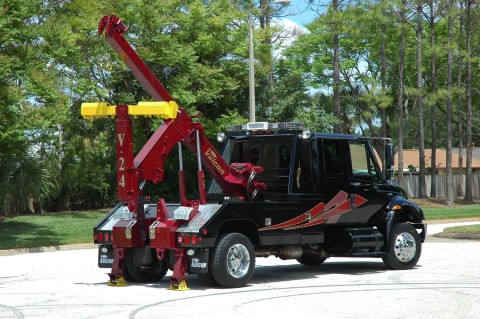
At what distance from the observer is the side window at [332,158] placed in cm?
1522

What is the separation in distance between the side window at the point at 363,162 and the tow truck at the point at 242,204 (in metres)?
0.02

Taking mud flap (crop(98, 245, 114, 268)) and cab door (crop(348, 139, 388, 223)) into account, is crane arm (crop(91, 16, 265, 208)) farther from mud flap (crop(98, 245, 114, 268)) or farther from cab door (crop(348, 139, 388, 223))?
cab door (crop(348, 139, 388, 223))

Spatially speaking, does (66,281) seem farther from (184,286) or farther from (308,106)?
(308,106)

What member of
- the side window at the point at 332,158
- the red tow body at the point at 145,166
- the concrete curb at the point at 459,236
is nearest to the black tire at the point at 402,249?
the side window at the point at 332,158

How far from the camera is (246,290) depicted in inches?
517

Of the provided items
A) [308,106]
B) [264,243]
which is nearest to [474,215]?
[308,106]

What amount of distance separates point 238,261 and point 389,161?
3.83m

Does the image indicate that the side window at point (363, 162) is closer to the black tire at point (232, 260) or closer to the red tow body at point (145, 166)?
the red tow body at point (145, 166)

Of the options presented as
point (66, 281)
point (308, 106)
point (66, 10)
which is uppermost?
point (66, 10)

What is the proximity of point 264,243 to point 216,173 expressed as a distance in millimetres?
1597

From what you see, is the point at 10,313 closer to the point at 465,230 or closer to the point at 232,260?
the point at 232,260

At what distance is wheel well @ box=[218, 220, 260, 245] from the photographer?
44.4 feet

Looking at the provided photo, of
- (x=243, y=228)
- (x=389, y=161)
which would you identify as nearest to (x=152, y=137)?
(x=243, y=228)

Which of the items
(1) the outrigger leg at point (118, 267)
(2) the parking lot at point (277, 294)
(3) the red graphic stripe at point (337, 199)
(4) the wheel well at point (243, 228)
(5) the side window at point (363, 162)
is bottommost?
(2) the parking lot at point (277, 294)
